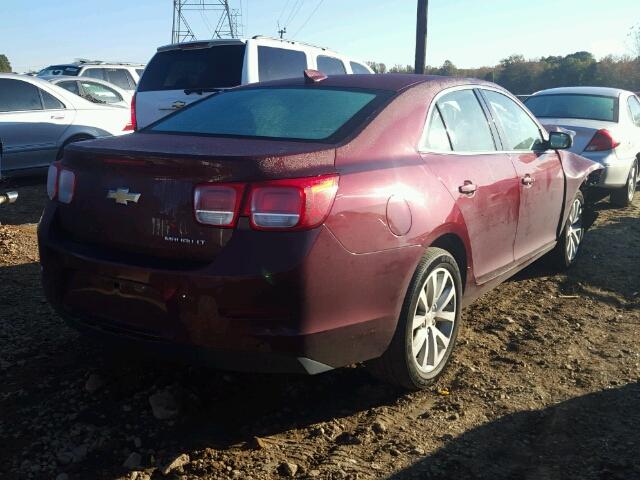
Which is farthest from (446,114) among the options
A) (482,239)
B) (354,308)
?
(354,308)

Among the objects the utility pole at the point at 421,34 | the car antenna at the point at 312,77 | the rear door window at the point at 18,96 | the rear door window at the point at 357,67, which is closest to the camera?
the car antenna at the point at 312,77

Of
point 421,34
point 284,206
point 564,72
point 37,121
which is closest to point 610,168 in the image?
point 284,206

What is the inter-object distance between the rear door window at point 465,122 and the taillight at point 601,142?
4.39m

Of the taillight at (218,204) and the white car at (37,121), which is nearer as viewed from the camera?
the taillight at (218,204)

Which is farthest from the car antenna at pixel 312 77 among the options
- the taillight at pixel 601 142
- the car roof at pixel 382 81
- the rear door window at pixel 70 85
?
the rear door window at pixel 70 85

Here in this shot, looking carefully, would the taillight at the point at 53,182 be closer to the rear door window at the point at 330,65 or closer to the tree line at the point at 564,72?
the rear door window at the point at 330,65

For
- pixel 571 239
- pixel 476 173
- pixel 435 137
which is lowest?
pixel 571 239

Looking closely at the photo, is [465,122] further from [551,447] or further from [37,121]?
[37,121]

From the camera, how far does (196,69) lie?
24.6 feet

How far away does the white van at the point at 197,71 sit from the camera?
290 inches

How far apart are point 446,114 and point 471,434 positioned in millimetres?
1791

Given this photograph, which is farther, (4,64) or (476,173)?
(4,64)

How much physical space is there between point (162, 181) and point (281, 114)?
3.20 ft

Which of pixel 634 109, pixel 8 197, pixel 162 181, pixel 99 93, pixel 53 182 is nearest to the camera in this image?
pixel 162 181
